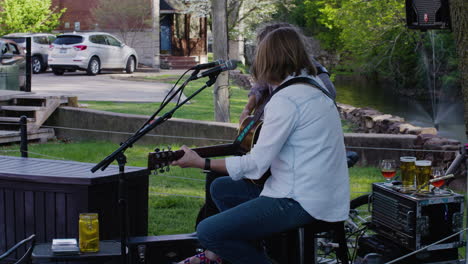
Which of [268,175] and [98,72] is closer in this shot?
[268,175]

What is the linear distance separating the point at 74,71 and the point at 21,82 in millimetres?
15228

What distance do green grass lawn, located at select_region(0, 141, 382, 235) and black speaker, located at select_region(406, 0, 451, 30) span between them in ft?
6.29

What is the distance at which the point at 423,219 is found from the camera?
4754mm

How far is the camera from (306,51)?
410 cm

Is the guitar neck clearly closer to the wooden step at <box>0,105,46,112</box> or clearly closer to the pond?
the wooden step at <box>0,105,46,112</box>

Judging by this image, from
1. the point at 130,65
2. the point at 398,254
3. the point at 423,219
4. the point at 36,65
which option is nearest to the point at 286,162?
the point at 423,219

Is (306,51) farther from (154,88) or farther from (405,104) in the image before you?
(405,104)

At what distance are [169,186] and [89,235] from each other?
424cm

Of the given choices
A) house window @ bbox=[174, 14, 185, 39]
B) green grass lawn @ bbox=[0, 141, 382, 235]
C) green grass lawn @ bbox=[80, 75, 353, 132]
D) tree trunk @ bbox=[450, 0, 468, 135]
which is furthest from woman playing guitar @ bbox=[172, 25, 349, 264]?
house window @ bbox=[174, 14, 185, 39]

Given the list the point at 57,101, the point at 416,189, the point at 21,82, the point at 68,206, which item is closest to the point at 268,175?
the point at 416,189

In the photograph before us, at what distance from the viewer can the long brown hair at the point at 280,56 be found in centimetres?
402

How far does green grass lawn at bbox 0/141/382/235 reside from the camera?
7.30 metres

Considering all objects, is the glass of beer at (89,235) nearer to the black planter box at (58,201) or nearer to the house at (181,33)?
the black planter box at (58,201)

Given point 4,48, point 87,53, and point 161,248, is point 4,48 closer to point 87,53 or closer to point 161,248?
point 87,53
